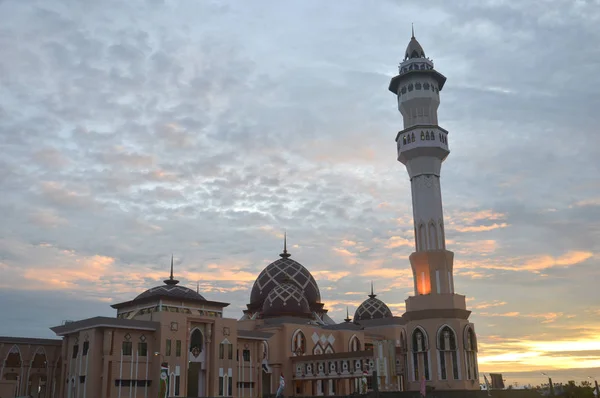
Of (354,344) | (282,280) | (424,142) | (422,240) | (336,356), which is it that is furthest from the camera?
(282,280)

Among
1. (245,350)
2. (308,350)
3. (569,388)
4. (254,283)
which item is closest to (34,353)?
(245,350)

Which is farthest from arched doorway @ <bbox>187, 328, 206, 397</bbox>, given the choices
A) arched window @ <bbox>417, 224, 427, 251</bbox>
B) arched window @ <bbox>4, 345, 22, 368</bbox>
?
arched window @ <bbox>417, 224, 427, 251</bbox>

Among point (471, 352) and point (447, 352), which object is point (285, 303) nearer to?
point (447, 352)

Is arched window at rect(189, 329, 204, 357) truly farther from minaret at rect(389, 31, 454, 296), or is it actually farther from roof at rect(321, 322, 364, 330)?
roof at rect(321, 322, 364, 330)

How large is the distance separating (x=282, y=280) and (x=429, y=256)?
25.4 metres

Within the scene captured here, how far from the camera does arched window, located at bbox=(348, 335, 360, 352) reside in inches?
2240

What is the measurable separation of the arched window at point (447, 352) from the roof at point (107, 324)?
18867 mm

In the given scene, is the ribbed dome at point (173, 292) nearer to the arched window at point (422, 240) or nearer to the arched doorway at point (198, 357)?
the arched doorway at point (198, 357)

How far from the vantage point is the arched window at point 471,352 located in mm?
40066

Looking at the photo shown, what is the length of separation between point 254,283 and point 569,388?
33157 mm

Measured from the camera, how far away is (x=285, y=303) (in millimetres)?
57438

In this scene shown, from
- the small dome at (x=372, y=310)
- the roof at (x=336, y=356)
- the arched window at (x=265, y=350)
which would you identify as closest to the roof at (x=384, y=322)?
the small dome at (x=372, y=310)

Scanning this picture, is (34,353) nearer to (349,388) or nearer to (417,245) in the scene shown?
(349,388)

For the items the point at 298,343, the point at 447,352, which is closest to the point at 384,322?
the point at 298,343
